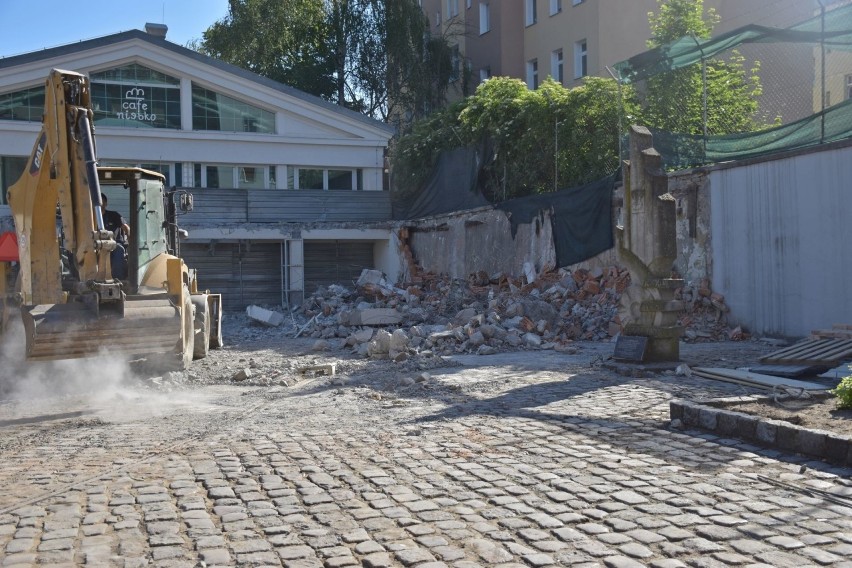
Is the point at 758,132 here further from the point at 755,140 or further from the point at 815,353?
the point at 815,353

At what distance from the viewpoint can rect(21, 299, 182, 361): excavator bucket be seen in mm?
9594

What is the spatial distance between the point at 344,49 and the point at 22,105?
17.6 metres

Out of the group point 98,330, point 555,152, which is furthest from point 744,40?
point 98,330

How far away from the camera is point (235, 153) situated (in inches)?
1291

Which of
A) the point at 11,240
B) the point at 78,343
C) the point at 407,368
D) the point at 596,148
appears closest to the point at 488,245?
the point at 596,148

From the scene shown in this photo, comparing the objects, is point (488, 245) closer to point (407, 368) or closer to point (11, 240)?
point (407, 368)

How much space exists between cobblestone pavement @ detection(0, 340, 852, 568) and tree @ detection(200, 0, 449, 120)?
3349 centimetres

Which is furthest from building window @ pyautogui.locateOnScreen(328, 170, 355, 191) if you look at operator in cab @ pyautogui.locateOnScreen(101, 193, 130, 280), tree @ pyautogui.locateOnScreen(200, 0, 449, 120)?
operator in cab @ pyautogui.locateOnScreen(101, 193, 130, 280)

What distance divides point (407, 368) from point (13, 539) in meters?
8.65

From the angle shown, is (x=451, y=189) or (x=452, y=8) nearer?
(x=451, y=189)

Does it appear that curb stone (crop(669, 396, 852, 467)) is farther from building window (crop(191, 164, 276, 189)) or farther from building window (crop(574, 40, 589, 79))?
→ building window (crop(574, 40, 589, 79))

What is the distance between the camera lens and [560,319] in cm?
1895

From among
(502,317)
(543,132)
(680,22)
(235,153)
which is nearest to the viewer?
(502,317)

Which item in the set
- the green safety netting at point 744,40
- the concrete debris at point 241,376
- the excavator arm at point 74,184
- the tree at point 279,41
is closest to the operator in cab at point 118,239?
the excavator arm at point 74,184
